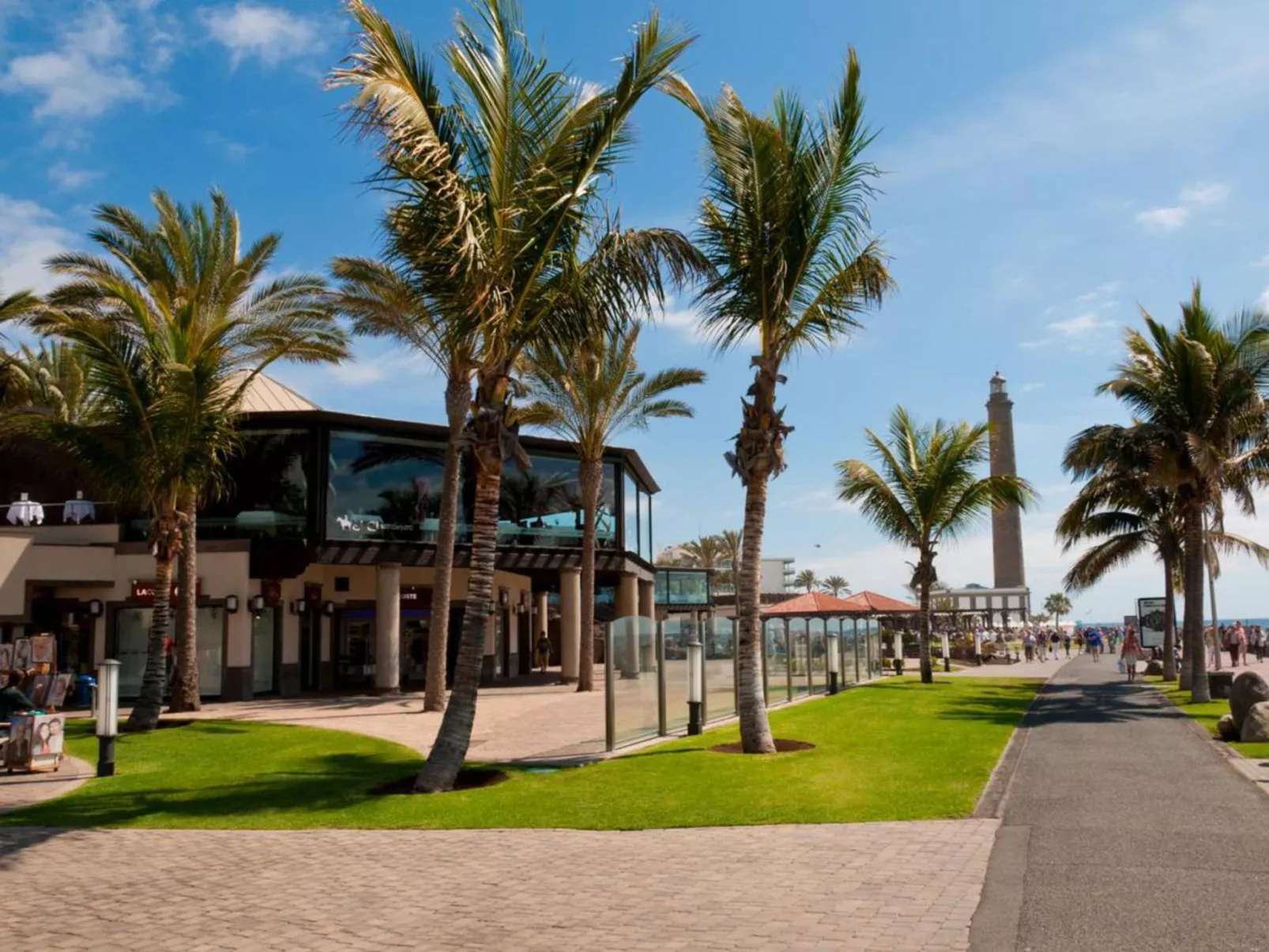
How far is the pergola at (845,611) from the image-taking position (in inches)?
1142

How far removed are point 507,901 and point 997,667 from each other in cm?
3850

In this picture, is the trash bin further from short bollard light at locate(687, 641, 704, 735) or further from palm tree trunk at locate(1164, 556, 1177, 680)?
palm tree trunk at locate(1164, 556, 1177, 680)

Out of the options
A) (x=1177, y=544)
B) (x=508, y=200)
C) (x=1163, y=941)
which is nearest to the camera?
(x=1163, y=941)

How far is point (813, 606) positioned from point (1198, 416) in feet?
62.0

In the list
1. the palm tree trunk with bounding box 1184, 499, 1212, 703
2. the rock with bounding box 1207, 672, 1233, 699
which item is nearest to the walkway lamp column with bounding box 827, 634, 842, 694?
the palm tree trunk with bounding box 1184, 499, 1212, 703

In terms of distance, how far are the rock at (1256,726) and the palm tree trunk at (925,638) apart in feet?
46.8

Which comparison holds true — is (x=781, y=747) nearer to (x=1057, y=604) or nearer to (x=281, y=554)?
(x=281, y=554)

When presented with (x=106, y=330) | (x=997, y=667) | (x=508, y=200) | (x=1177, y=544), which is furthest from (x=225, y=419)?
(x=997, y=667)

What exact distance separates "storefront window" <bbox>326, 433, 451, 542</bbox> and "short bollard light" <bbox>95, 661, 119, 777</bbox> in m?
12.9

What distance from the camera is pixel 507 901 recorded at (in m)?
6.93

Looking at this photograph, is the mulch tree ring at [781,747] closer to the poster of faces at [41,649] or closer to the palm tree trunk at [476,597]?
the palm tree trunk at [476,597]

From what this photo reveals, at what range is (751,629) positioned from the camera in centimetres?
1338

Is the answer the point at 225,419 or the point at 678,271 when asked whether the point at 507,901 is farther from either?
the point at 225,419

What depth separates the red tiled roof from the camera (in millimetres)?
38344
